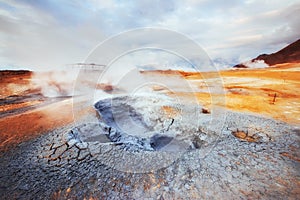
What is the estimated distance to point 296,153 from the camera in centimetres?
281

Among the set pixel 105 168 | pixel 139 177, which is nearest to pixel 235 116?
pixel 139 177

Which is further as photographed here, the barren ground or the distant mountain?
the distant mountain

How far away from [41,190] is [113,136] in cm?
210

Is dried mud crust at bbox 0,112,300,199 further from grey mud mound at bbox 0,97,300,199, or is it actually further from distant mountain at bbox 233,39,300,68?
distant mountain at bbox 233,39,300,68

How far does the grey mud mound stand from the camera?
6.91 ft

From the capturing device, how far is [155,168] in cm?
255

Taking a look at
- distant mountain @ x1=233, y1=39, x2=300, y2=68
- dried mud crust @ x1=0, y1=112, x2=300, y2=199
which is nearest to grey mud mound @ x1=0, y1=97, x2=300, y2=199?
dried mud crust @ x1=0, y1=112, x2=300, y2=199

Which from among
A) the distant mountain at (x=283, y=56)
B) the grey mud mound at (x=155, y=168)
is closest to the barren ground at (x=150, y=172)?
the grey mud mound at (x=155, y=168)

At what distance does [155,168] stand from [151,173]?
0.42ft

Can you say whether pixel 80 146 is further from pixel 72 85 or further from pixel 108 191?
pixel 72 85

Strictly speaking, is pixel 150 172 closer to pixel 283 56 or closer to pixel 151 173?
pixel 151 173

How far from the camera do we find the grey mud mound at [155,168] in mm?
2107

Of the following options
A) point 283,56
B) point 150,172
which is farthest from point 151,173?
point 283,56

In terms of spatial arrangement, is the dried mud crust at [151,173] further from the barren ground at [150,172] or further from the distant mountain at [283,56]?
the distant mountain at [283,56]
